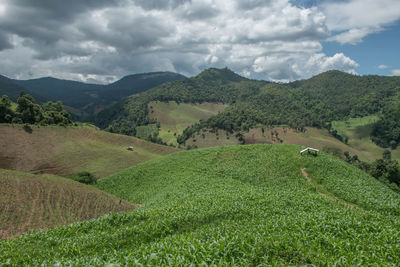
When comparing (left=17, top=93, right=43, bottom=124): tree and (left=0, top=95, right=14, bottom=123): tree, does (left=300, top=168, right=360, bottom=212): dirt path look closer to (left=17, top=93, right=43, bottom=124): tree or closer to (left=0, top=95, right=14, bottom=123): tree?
(left=0, top=95, right=14, bottom=123): tree

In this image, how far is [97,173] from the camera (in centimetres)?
7631

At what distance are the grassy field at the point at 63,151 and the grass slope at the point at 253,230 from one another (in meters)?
56.3

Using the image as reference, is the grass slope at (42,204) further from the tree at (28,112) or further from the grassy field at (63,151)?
the tree at (28,112)

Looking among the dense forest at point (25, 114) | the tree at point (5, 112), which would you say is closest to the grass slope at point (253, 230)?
the tree at point (5, 112)

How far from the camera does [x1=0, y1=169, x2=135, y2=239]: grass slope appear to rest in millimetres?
24922

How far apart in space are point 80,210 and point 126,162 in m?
60.9

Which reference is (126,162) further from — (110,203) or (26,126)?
(110,203)

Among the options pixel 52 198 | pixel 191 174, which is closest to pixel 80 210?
pixel 52 198

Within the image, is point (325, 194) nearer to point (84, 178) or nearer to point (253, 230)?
point (253, 230)

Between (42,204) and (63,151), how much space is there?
61.5 meters

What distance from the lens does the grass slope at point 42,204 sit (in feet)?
81.8

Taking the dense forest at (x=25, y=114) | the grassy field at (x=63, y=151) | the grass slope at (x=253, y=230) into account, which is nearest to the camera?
the grass slope at (x=253, y=230)

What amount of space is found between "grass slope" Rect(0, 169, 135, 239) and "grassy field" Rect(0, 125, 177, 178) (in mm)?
40537

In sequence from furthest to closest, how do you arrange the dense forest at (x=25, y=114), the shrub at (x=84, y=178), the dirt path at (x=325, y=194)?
the dense forest at (x=25, y=114), the shrub at (x=84, y=178), the dirt path at (x=325, y=194)
